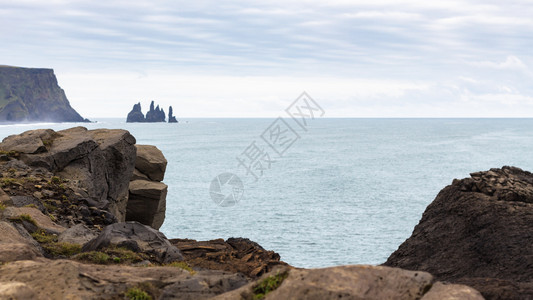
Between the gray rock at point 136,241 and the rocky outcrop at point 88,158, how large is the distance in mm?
8398

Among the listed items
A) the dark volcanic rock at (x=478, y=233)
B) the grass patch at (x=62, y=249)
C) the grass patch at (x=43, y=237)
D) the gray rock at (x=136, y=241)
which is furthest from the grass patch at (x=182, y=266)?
the dark volcanic rock at (x=478, y=233)

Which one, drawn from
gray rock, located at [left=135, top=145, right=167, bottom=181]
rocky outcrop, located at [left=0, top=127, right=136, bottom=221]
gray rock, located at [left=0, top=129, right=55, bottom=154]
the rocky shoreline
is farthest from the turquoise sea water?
gray rock, located at [left=0, top=129, right=55, bottom=154]

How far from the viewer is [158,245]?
647 inches

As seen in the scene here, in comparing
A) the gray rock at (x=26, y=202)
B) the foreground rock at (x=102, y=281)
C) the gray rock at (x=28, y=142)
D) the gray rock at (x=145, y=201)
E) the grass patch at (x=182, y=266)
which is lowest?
the gray rock at (x=145, y=201)

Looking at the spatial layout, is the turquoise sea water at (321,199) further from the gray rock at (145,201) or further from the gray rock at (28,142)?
the gray rock at (28,142)

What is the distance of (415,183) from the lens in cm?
11050

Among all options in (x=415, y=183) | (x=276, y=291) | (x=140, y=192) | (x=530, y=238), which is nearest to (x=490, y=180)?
(x=530, y=238)

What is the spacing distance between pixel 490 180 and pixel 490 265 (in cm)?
400

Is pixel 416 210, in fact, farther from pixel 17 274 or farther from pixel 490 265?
pixel 17 274

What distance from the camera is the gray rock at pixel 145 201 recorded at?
32.3 metres

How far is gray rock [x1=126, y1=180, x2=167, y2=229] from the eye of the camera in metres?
32.3

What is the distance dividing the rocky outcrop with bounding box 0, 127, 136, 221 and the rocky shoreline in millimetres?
64

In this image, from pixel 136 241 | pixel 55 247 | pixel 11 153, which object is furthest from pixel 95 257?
pixel 11 153

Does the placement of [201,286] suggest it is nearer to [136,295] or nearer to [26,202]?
[136,295]
